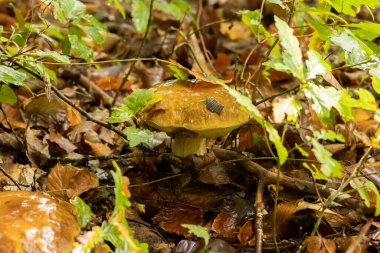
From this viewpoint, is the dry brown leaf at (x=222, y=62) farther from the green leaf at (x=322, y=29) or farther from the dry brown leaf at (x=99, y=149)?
the green leaf at (x=322, y=29)

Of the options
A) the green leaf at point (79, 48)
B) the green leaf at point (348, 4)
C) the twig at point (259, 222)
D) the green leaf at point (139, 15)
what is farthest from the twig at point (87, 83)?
the green leaf at point (348, 4)

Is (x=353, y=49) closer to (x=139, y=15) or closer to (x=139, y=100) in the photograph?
(x=139, y=100)

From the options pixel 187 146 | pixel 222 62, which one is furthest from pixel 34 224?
pixel 222 62

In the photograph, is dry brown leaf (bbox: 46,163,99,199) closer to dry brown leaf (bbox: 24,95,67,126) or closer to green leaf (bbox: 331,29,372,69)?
dry brown leaf (bbox: 24,95,67,126)

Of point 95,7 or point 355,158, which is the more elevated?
point 95,7

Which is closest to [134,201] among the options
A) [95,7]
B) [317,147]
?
[317,147]

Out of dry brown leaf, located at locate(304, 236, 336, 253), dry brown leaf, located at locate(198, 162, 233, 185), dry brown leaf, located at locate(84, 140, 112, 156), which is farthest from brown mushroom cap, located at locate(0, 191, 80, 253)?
dry brown leaf, located at locate(84, 140, 112, 156)

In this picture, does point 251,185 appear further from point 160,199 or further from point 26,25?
point 26,25
